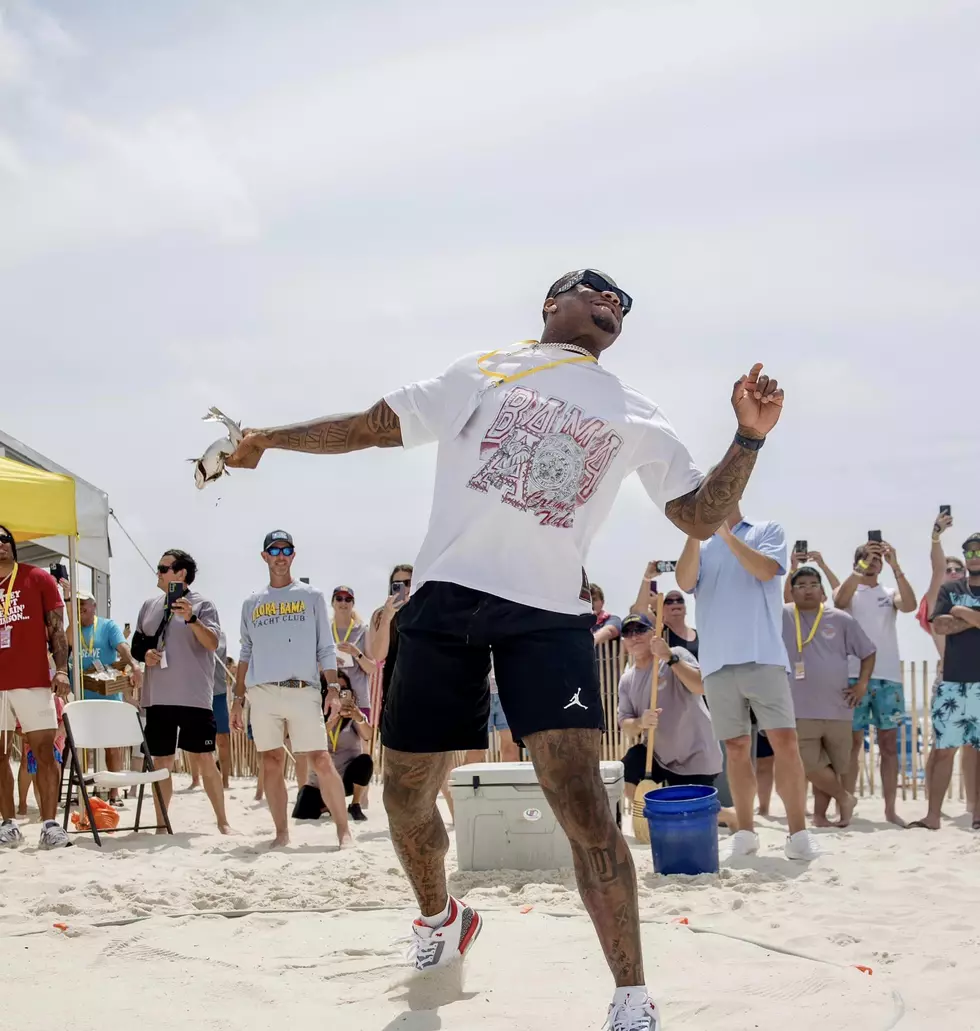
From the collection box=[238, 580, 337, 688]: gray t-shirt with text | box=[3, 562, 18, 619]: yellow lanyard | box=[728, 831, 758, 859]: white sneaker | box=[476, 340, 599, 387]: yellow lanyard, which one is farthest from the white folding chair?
box=[476, 340, 599, 387]: yellow lanyard

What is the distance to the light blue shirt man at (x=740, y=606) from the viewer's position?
6.36m

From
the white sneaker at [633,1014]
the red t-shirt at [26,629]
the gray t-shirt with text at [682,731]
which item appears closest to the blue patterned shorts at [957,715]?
the gray t-shirt with text at [682,731]

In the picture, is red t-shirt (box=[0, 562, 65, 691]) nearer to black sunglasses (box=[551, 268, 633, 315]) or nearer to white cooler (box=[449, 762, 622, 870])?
white cooler (box=[449, 762, 622, 870])

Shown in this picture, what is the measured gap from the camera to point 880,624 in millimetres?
9430

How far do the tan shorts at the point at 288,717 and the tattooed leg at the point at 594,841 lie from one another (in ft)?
15.3

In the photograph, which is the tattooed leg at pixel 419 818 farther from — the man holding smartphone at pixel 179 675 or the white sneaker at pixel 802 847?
the man holding smartphone at pixel 179 675

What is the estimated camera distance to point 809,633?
8445mm

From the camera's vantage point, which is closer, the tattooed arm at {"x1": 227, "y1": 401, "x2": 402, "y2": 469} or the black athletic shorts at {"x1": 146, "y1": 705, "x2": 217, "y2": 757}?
the tattooed arm at {"x1": 227, "y1": 401, "x2": 402, "y2": 469}

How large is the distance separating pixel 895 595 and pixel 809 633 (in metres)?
1.54

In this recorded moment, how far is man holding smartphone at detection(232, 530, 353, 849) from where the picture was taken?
24.6ft

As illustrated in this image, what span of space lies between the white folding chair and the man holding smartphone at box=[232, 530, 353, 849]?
0.85 m

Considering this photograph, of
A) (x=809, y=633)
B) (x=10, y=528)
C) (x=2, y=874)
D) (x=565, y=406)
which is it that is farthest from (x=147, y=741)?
(x=565, y=406)

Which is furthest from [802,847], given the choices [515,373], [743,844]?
[515,373]

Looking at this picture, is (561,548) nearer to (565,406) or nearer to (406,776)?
(565,406)
